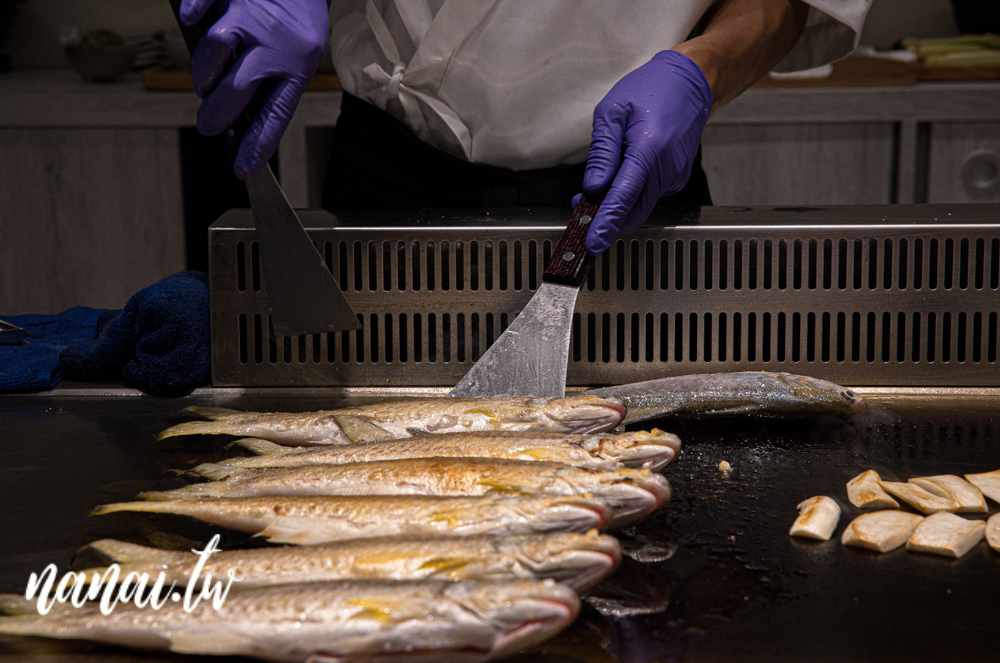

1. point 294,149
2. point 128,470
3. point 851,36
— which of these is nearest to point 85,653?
point 128,470

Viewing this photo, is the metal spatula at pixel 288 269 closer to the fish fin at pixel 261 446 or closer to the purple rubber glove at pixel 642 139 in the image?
the fish fin at pixel 261 446

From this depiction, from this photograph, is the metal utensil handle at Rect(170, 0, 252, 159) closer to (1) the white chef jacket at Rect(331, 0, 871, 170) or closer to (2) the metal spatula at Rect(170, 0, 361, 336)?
(2) the metal spatula at Rect(170, 0, 361, 336)

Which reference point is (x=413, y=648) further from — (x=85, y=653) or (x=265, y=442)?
(x=265, y=442)

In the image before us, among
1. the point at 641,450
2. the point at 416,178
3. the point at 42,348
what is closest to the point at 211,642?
the point at 641,450

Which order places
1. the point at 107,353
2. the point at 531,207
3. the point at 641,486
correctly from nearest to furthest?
the point at 641,486 < the point at 107,353 < the point at 531,207

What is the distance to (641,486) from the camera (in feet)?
3.44

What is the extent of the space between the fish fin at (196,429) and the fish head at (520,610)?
28.1 inches

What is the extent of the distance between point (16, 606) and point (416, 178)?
130 cm

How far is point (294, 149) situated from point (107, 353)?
6.23ft

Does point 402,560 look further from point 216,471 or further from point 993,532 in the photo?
point 993,532

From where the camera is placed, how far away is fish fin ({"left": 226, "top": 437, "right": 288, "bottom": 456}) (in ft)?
4.43

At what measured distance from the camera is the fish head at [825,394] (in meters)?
1.49

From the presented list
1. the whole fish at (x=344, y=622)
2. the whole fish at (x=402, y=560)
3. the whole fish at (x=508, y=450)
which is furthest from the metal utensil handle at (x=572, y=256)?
the whole fish at (x=344, y=622)

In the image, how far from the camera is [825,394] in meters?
1.50
